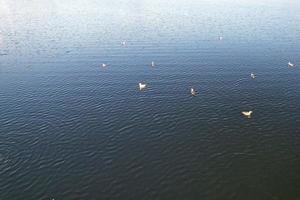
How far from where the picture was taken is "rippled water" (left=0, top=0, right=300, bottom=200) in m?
34.0

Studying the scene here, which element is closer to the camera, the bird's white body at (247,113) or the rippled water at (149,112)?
the rippled water at (149,112)

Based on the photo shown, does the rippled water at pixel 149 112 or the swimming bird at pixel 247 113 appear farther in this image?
the swimming bird at pixel 247 113

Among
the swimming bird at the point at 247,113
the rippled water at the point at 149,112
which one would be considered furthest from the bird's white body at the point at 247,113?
the rippled water at the point at 149,112

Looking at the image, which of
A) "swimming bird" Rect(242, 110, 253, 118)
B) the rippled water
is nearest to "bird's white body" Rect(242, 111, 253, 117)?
"swimming bird" Rect(242, 110, 253, 118)

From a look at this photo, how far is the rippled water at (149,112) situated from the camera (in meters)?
34.0

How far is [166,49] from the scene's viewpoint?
73.4m

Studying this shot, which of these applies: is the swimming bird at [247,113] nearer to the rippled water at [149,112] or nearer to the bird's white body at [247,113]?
the bird's white body at [247,113]

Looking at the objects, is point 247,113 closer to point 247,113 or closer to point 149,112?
point 247,113

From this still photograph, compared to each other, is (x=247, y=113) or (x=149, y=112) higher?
(x=149, y=112)

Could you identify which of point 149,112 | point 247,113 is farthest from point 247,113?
point 149,112

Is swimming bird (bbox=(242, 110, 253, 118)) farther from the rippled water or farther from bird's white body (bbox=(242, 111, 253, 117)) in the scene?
the rippled water

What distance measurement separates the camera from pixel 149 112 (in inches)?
1881

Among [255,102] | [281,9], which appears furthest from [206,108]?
[281,9]

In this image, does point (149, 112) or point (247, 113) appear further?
point (149, 112)
